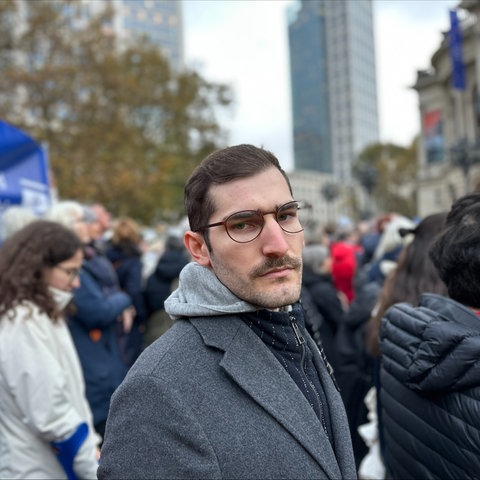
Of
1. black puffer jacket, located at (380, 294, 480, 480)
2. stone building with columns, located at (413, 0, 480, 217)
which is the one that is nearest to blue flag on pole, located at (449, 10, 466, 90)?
stone building with columns, located at (413, 0, 480, 217)

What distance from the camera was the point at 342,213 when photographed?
88.8m

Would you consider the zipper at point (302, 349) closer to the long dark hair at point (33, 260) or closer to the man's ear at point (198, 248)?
the man's ear at point (198, 248)

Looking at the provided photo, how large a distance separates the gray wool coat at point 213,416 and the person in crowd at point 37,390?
1313mm

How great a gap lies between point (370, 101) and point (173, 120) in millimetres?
99813

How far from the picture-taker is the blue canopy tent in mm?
5566

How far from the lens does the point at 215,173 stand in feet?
5.09

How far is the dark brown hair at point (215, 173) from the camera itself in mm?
1545

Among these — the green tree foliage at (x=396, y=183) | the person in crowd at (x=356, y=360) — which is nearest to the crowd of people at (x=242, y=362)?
the person in crowd at (x=356, y=360)

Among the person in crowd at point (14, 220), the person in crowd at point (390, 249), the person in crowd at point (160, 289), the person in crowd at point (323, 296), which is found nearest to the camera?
the person in crowd at point (14, 220)

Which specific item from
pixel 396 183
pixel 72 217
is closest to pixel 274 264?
pixel 72 217

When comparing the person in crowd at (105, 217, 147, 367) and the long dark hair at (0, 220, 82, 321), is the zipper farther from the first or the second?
the person in crowd at (105, 217, 147, 367)

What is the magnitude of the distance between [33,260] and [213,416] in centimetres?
192

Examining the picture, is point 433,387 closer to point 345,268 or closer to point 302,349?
point 302,349

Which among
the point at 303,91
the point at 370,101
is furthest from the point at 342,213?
the point at 370,101
